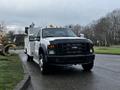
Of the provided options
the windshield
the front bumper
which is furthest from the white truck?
the windshield

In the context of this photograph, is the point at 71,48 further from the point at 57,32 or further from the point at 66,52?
the point at 57,32

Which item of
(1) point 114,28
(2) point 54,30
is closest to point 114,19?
(1) point 114,28

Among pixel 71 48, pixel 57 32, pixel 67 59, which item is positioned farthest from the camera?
pixel 57 32

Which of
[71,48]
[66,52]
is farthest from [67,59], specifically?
[71,48]

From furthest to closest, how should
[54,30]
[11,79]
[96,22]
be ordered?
[96,22] < [54,30] < [11,79]

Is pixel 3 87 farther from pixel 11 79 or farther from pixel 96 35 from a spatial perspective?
pixel 96 35

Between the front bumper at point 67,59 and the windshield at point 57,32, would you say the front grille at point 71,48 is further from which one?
the windshield at point 57,32

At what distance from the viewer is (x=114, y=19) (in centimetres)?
11612

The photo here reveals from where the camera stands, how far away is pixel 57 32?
15.3m

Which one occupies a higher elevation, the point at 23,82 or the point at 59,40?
the point at 59,40

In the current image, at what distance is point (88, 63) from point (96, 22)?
362ft

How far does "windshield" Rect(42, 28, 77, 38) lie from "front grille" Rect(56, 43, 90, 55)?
1852 mm

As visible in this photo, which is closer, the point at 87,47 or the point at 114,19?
the point at 87,47

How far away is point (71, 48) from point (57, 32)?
226 cm
